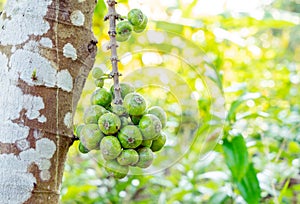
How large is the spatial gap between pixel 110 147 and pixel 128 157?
0.11 ft

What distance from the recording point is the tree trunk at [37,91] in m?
0.69

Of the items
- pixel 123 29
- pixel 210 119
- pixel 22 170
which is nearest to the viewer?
pixel 22 170

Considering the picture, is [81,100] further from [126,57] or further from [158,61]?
[158,61]

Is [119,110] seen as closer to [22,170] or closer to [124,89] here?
[124,89]

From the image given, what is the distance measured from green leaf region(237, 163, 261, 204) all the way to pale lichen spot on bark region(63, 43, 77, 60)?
775mm

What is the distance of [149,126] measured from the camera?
→ 714 mm

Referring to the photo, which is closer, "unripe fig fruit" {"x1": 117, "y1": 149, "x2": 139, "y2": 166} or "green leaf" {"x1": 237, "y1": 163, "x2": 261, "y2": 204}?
"unripe fig fruit" {"x1": 117, "y1": 149, "x2": 139, "y2": 166}

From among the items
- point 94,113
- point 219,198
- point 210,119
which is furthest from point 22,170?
point 219,198

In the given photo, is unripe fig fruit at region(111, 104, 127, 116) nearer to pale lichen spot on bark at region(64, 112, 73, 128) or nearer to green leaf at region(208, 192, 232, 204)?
pale lichen spot on bark at region(64, 112, 73, 128)

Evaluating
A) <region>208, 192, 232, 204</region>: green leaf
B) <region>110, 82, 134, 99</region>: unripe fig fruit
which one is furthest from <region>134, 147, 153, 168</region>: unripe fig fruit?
<region>208, 192, 232, 204</region>: green leaf

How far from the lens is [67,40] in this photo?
29.1 inches

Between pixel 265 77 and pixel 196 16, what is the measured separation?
0.70 m

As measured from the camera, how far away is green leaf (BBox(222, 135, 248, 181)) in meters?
1.31

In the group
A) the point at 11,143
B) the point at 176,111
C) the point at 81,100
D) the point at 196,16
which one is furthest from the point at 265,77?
the point at 11,143
